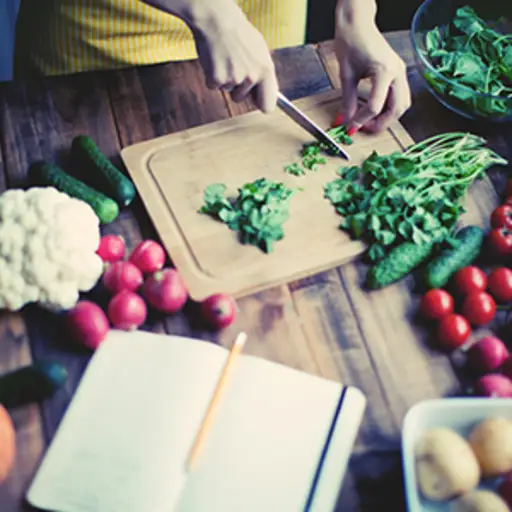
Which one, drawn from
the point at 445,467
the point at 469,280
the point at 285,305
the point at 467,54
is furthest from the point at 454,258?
the point at 467,54

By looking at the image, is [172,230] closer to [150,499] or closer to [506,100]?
[150,499]

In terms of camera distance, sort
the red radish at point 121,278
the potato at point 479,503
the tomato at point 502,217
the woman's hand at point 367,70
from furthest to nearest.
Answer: the woman's hand at point 367,70, the tomato at point 502,217, the red radish at point 121,278, the potato at point 479,503

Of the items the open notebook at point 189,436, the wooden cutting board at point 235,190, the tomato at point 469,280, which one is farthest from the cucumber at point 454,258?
the open notebook at point 189,436

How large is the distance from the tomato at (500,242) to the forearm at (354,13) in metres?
0.51

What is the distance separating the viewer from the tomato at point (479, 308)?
1143 mm

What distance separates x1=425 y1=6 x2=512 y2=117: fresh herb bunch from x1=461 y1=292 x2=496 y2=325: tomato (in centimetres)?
45

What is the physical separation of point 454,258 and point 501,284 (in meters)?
0.09

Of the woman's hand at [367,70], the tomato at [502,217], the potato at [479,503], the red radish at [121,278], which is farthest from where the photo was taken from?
the woman's hand at [367,70]

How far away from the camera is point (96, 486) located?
3.07 ft

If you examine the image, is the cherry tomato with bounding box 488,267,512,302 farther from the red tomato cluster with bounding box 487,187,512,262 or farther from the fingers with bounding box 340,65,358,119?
the fingers with bounding box 340,65,358,119

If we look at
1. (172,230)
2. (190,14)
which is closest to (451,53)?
(190,14)

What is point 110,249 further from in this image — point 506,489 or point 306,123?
point 506,489

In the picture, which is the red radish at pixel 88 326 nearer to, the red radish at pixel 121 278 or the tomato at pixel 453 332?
the red radish at pixel 121 278

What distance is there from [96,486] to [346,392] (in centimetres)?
39
